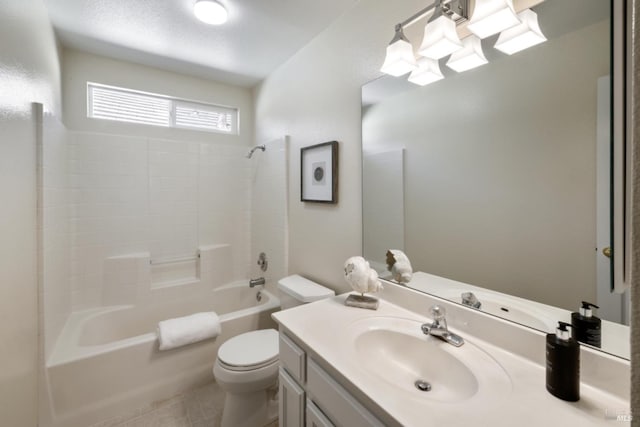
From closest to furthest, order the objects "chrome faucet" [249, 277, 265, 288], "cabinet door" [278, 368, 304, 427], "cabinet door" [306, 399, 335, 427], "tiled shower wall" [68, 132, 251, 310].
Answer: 1. "cabinet door" [306, 399, 335, 427]
2. "cabinet door" [278, 368, 304, 427]
3. "tiled shower wall" [68, 132, 251, 310]
4. "chrome faucet" [249, 277, 265, 288]

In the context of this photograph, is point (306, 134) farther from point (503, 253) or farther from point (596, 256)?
point (596, 256)

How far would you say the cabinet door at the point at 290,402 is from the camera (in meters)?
1.03

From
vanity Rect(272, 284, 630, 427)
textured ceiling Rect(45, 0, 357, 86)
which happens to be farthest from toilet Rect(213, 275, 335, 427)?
textured ceiling Rect(45, 0, 357, 86)

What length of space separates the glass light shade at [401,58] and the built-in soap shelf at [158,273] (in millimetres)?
2227

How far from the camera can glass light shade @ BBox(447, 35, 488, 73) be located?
106 cm

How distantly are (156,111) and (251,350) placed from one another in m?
2.25

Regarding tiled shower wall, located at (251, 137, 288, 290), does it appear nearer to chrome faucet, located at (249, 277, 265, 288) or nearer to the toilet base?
chrome faucet, located at (249, 277, 265, 288)

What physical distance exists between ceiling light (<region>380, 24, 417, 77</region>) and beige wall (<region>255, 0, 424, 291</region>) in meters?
0.19

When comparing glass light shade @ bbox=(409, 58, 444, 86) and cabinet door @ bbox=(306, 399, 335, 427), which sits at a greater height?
glass light shade @ bbox=(409, 58, 444, 86)

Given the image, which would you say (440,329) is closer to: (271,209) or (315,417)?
(315,417)

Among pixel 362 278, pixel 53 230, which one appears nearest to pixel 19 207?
pixel 53 230

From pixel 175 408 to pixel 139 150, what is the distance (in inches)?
78.6

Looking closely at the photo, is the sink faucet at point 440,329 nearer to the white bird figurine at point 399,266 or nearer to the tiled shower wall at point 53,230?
the white bird figurine at point 399,266

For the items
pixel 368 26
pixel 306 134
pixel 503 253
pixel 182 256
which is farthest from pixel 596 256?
pixel 182 256
